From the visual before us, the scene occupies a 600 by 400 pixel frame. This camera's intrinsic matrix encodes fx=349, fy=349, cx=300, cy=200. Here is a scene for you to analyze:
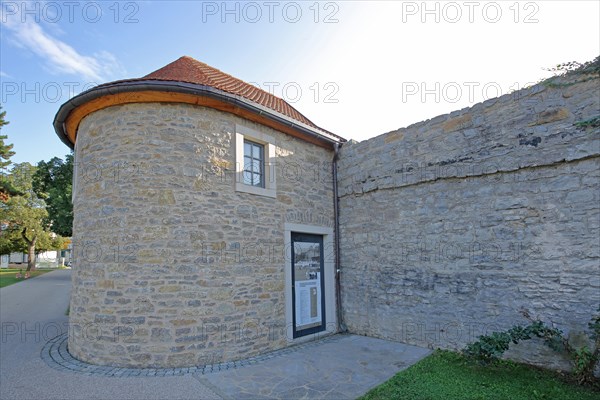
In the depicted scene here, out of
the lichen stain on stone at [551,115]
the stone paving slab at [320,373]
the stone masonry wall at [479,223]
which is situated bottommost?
the stone paving slab at [320,373]

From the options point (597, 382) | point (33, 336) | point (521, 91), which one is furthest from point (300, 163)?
point (33, 336)

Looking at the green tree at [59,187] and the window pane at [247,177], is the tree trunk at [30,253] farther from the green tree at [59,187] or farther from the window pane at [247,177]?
the window pane at [247,177]

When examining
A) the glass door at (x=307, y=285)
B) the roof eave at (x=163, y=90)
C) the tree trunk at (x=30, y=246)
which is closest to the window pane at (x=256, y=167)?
the roof eave at (x=163, y=90)

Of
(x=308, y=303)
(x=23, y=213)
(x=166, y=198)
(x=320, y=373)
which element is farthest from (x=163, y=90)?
(x=23, y=213)

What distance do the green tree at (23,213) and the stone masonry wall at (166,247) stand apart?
74.6 feet

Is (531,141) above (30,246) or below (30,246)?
above

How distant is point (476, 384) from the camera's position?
4730 millimetres

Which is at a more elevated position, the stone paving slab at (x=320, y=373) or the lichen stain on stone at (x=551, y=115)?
the lichen stain on stone at (x=551, y=115)

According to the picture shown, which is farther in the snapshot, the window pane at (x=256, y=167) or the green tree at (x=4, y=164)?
the green tree at (x=4, y=164)

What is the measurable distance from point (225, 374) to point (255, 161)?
3813mm

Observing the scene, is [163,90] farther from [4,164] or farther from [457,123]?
[4,164]

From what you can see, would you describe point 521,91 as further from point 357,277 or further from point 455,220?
point 357,277

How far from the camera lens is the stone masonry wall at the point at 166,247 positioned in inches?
219

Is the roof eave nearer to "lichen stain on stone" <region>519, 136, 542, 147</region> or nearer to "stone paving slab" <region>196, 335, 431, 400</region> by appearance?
"lichen stain on stone" <region>519, 136, 542, 147</region>
